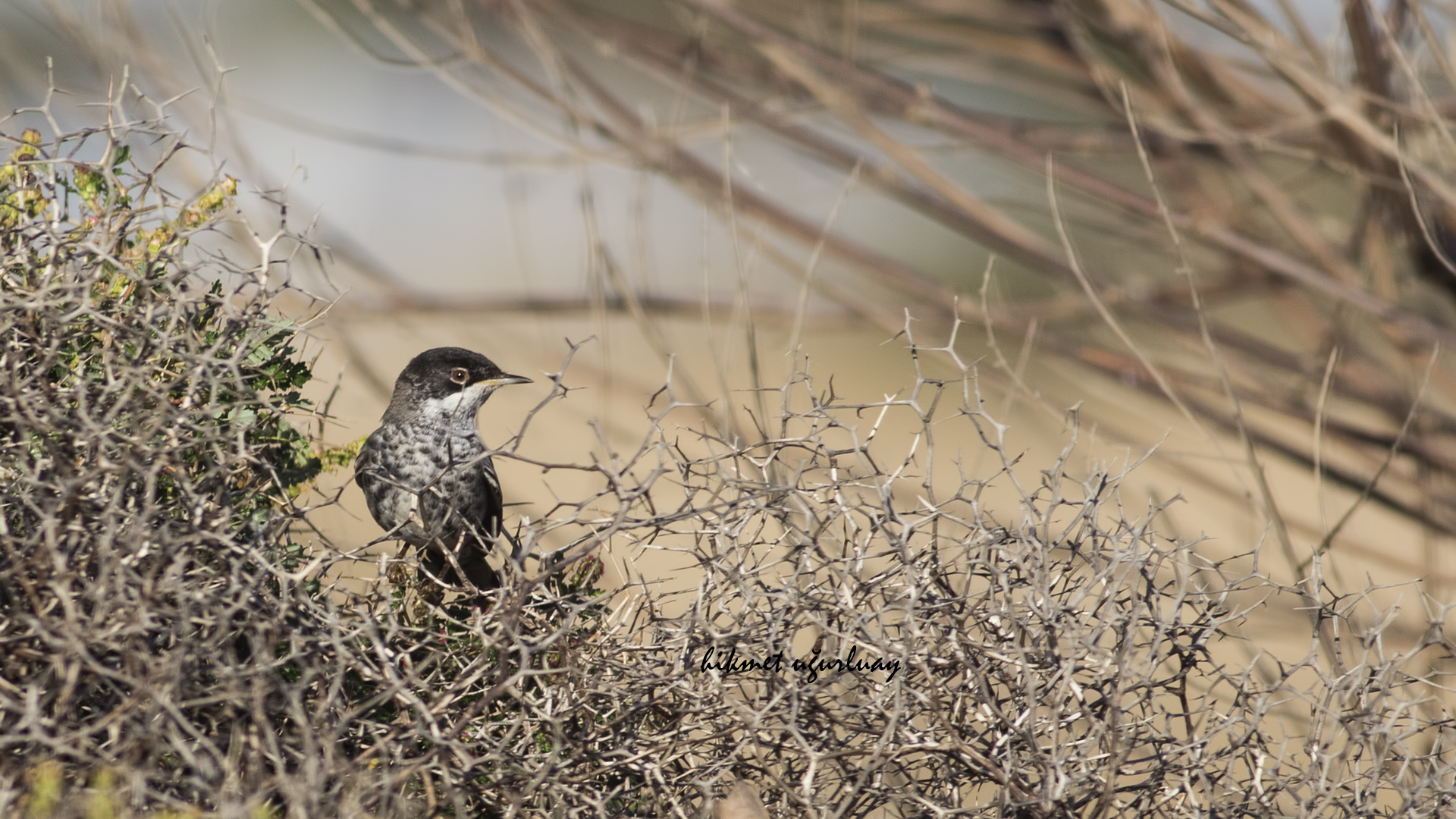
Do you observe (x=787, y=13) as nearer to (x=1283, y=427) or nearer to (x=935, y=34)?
(x=935, y=34)

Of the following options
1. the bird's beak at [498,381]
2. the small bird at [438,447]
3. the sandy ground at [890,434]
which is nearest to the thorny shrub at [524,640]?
the sandy ground at [890,434]

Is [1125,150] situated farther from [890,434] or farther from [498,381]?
[890,434]

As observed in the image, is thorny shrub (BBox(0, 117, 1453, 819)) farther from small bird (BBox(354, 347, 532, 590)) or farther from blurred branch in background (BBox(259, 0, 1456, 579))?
blurred branch in background (BBox(259, 0, 1456, 579))

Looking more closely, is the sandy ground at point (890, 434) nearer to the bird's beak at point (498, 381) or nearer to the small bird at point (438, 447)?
the small bird at point (438, 447)

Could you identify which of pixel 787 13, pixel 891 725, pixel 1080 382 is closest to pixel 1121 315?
pixel 1080 382

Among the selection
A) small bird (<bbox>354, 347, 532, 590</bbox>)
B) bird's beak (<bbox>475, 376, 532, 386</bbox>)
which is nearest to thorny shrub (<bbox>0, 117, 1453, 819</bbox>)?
small bird (<bbox>354, 347, 532, 590</bbox>)

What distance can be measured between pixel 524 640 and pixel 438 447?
1396 millimetres

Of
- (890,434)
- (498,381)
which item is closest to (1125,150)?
(498,381)

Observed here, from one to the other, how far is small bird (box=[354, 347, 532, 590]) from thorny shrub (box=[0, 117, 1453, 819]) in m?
0.80

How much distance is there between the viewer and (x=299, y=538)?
4.09 meters

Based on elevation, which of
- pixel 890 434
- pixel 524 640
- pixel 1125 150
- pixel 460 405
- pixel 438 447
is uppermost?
pixel 890 434

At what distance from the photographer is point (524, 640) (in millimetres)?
2217

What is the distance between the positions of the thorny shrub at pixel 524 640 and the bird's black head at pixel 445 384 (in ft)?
2.89

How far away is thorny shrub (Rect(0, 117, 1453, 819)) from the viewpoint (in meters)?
2.06
